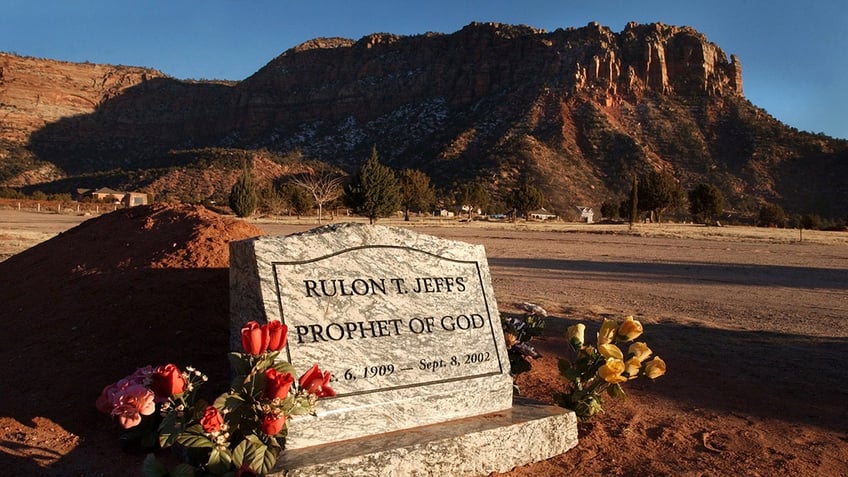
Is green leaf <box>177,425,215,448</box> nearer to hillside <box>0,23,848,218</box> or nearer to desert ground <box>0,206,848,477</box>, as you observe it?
desert ground <box>0,206,848,477</box>

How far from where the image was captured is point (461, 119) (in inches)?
3831

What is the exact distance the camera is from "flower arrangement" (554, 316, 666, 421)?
3814mm

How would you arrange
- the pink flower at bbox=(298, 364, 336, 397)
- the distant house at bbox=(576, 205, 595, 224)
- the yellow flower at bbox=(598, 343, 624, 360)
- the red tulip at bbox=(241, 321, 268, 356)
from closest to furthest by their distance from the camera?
the red tulip at bbox=(241, 321, 268, 356) < the pink flower at bbox=(298, 364, 336, 397) < the yellow flower at bbox=(598, 343, 624, 360) < the distant house at bbox=(576, 205, 595, 224)

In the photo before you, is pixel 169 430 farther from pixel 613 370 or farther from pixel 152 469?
pixel 613 370

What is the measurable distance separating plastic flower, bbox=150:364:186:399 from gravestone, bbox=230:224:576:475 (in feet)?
2.11

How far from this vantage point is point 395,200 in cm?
4966

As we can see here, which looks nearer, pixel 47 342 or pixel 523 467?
pixel 523 467

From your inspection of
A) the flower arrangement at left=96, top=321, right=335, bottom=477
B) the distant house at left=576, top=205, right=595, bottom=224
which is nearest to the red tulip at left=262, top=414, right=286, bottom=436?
the flower arrangement at left=96, top=321, right=335, bottom=477

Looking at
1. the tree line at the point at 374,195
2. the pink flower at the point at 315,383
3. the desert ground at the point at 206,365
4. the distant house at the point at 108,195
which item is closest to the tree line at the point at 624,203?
the tree line at the point at 374,195

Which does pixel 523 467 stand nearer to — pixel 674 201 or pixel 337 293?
pixel 337 293

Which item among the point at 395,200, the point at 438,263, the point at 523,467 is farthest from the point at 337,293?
the point at 395,200

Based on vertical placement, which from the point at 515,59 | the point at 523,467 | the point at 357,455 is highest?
the point at 515,59

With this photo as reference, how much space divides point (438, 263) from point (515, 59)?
405 ft

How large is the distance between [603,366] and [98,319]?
3.89 meters
